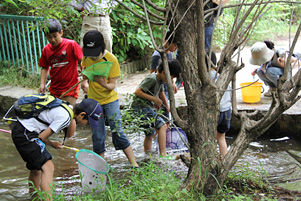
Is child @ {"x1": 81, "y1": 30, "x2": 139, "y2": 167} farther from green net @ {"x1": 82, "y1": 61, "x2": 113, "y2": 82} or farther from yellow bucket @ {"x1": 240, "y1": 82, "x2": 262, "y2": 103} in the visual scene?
yellow bucket @ {"x1": 240, "y1": 82, "x2": 262, "y2": 103}

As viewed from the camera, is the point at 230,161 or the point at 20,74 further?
the point at 20,74

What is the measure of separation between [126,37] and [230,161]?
5.61 m

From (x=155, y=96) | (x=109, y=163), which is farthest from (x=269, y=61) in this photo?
(x=109, y=163)

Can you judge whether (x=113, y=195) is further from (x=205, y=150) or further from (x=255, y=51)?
(x=255, y=51)

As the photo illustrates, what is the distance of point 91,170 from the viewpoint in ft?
10.6

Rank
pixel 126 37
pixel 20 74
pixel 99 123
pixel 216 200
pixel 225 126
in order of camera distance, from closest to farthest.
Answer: pixel 216 200 < pixel 99 123 < pixel 225 126 < pixel 20 74 < pixel 126 37

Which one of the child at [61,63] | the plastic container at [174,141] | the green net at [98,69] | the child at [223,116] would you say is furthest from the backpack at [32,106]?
the plastic container at [174,141]

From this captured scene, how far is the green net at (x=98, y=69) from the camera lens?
142 inches

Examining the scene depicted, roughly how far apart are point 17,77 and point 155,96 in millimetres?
4189

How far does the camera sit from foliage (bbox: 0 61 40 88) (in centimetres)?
697

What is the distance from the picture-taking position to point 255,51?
4977mm

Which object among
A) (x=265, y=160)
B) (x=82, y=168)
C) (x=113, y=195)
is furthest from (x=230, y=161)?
(x=265, y=160)

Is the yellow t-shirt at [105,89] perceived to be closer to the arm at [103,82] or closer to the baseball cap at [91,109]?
the arm at [103,82]

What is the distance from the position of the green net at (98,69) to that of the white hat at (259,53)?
2.26 m
